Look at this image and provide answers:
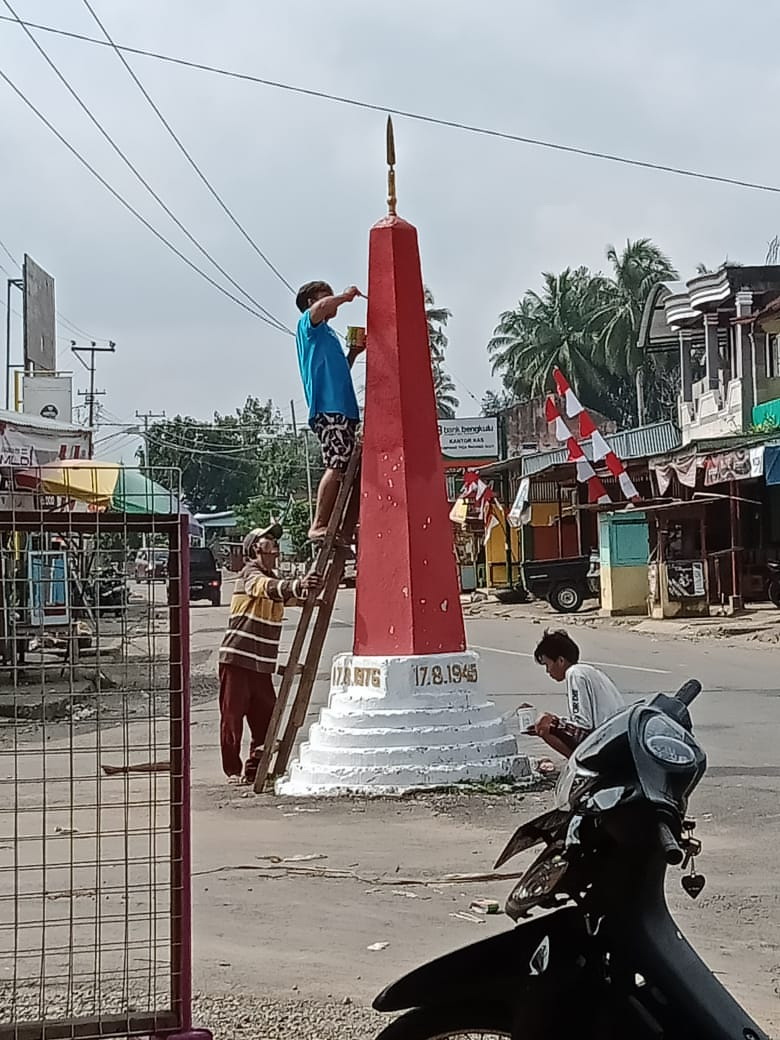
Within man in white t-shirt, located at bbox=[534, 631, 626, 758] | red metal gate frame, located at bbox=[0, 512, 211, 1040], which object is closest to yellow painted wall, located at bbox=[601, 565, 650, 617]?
man in white t-shirt, located at bbox=[534, 631, 626, 758]

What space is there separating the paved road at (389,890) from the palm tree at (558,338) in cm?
4596

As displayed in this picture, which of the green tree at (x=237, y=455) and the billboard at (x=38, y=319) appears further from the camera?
the green tree at (x=237, y=455)

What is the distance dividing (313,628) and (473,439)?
144 ft

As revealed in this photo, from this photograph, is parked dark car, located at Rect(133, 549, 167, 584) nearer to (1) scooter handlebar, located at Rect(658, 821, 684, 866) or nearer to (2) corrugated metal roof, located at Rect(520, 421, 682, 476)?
(1) scooter handlebar, located at Rect(658, 821, 684, 866)

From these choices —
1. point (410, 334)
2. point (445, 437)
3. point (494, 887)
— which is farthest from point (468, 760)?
point (445, 437)

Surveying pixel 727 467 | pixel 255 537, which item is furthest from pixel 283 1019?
pixel 727 467

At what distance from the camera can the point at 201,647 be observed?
23.6 m

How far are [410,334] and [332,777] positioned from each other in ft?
9.89

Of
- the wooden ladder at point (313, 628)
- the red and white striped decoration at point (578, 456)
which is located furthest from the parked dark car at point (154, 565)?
the red and white striped decoration at point (578, 456)

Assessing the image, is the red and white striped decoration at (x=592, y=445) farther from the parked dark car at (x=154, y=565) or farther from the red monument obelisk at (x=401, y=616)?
the parked dark car at (x=154, y=565)

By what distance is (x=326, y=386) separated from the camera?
926cm

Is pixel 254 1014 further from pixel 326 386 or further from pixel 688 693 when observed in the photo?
pixel 326 386

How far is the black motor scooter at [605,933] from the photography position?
303 centimetres

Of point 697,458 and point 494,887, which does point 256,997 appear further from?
point 697,458
